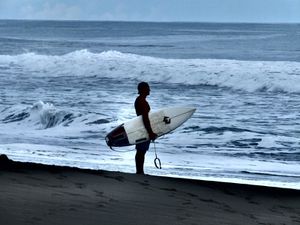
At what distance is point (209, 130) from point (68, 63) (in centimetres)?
2682

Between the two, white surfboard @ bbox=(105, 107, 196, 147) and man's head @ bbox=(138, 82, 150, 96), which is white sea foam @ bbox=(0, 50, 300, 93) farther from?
man's head @ bbox=(138, 82, 150, 96)

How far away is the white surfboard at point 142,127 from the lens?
27.8 feet

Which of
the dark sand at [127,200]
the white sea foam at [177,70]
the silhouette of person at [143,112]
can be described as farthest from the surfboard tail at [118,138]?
the white sea foam at [177,70]

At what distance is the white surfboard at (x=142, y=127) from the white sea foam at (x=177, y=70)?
15765 millimetres

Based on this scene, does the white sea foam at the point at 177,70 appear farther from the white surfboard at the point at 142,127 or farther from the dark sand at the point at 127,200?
the dark sand at the point at 127,200

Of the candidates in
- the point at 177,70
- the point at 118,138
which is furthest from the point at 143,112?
the point at 177,70

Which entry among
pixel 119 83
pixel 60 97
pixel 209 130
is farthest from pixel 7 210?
pixel 119 83

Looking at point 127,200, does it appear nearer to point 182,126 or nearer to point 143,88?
point 143,88

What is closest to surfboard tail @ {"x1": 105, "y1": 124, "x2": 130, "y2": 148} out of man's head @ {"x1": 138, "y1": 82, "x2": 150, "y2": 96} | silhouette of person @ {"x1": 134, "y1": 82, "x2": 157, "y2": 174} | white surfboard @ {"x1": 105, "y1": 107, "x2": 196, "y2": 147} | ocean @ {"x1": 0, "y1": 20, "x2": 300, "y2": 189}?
white surfboard @ {"x1": 105, "y1": 107, "x2": 196, "y2": 147}

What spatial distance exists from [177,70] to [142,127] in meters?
25.5

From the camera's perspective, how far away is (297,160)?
37.2 ft

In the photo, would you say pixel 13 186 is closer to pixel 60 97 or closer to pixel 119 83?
pixel 60 97

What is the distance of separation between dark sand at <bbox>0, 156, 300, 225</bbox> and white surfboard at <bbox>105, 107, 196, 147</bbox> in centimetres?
108

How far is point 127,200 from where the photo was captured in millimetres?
6137
